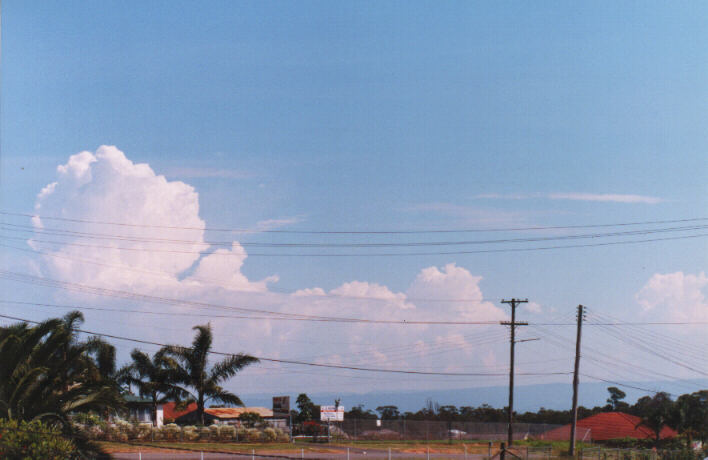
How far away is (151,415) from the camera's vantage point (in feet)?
219

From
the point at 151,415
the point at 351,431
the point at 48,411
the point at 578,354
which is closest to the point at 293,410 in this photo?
the point at 351,431

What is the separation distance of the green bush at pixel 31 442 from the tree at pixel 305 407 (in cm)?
5929

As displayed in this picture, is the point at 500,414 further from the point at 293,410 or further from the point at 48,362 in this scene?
the point at 48,362

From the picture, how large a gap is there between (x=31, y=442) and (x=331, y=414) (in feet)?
148

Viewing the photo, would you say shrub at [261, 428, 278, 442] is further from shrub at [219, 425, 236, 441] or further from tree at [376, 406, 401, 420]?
tree at [376, 406, 401, 420]

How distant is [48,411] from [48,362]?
1758mm

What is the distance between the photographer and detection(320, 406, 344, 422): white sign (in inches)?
2689

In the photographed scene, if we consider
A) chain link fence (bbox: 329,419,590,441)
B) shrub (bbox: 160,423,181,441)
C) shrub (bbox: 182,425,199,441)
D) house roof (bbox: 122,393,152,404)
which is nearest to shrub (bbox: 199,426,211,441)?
shrub (bbox: 182,425,199,441)

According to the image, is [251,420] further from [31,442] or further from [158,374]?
[31,442]

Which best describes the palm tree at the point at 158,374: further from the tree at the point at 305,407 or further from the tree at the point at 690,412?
the tree at the point at 690,412

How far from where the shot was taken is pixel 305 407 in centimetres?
8594

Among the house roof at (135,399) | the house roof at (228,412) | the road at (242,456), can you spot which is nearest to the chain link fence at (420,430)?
the house roof at (228,412)

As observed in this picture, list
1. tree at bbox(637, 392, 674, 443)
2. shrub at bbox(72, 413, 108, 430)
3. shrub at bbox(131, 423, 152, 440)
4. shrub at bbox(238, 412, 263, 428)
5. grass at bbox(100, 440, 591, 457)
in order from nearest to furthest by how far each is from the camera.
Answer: shrub at bbox(72, 413, 108, 430), grass at bbox(100, 440, 591, 457), shrub at bbox(131, 423, 152, 440), shrub at bbox(238, 412, 263, 428), tree at bbox(637, 392, 674, 443)

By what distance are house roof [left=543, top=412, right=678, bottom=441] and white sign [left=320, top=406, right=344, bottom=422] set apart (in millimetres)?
24380
